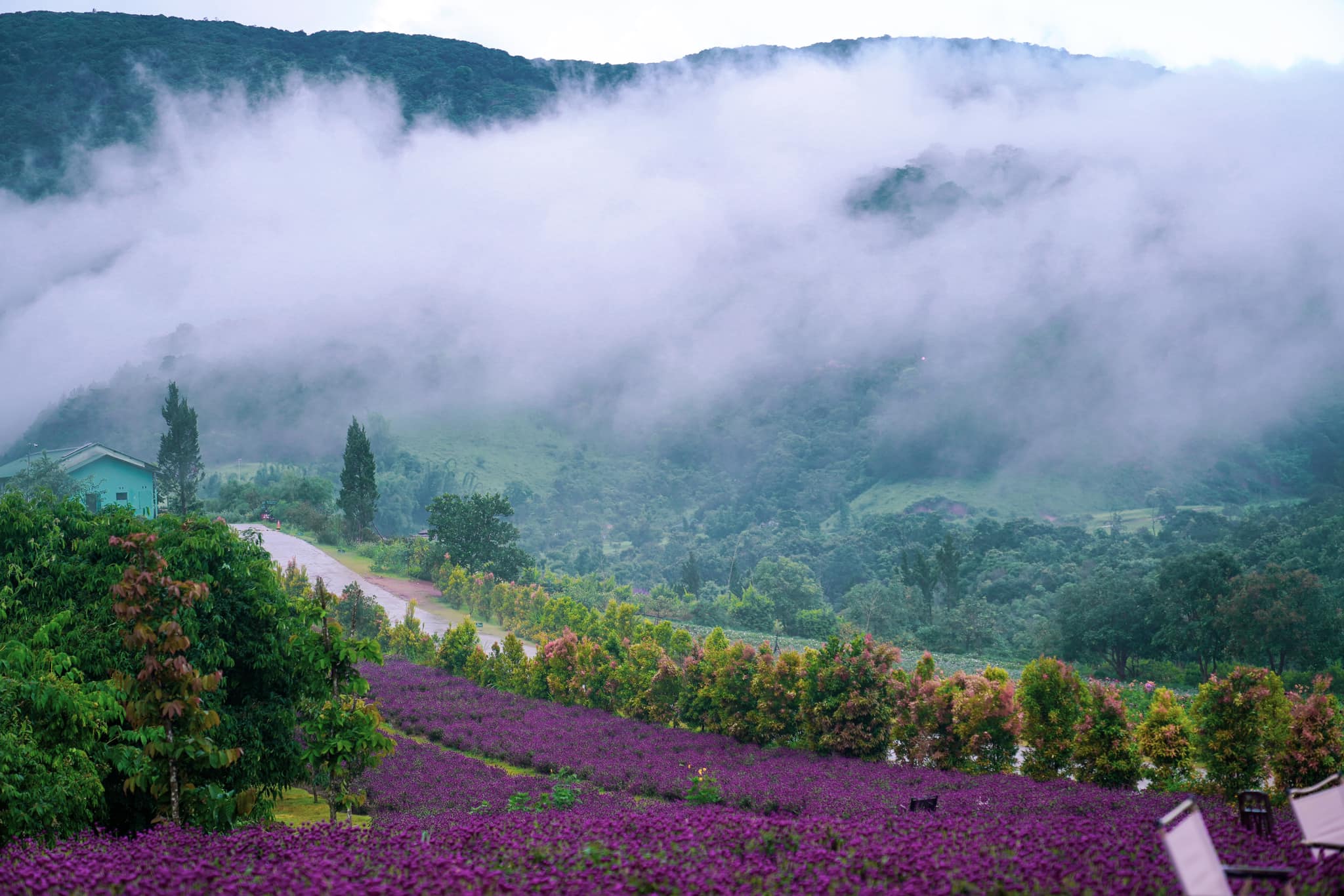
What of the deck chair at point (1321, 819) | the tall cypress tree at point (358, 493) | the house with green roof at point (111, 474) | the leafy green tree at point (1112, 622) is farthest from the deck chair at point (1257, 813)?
the tall cypress tree at point (358, 493)

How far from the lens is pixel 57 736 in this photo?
818 centimetres

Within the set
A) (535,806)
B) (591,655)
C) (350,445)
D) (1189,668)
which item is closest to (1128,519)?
(1189,668)

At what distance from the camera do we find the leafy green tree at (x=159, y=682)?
8.39 metres

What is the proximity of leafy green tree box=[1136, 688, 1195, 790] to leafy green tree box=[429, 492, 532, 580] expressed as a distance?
34.8m

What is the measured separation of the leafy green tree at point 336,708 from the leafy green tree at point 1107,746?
9.11 m

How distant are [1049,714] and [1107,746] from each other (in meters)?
1.04

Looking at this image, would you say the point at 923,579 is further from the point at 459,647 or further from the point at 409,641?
the point at 459,647

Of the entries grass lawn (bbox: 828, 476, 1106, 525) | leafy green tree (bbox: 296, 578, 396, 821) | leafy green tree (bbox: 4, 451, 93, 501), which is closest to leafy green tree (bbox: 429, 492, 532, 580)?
leafy green tree (bbox: 4, 451, 93, 501)

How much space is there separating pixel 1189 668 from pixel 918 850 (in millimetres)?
34074

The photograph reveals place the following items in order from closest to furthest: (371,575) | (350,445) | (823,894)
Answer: (823,894), (371,575), (350,445)

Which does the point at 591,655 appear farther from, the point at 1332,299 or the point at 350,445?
the point at 1332,299

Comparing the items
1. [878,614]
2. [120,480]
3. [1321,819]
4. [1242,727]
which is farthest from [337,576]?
[1321,819]

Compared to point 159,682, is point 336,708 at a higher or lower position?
lower

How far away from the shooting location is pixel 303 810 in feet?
41.8
